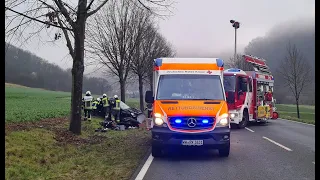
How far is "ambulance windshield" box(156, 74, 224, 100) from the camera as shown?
9.60 m

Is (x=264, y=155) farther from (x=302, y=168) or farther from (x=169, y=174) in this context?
(x=169, y=174)

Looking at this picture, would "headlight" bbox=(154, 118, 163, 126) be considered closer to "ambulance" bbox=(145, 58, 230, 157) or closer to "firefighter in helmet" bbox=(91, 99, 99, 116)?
"ambulance" bbox=(145, 58, 230, 157)

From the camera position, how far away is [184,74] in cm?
993

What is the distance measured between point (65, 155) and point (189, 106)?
362 centimetres

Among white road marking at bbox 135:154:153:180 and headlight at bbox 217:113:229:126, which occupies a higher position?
headlight at bbox 217:113:229:126

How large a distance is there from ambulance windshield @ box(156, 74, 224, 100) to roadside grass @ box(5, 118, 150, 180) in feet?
6.51

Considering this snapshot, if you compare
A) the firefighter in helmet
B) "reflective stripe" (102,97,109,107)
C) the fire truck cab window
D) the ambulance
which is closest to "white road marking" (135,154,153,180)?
the ambulance

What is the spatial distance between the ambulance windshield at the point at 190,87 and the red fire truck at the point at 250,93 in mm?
5586

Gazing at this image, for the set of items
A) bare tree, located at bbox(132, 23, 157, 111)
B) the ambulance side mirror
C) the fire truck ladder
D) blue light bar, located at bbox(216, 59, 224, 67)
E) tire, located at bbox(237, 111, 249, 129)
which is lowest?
tire, located at bbox(237, 111, 249, 129)

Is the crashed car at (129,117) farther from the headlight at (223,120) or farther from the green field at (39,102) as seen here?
the headlight at (223,120)

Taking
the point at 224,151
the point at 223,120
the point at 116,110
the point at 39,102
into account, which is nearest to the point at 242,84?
the point at 116,110

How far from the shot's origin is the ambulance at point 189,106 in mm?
8805
